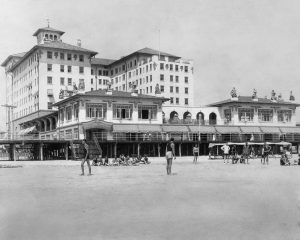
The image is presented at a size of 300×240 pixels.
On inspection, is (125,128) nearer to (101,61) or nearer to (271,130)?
(271,130)

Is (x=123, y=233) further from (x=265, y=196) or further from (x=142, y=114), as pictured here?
(x=142, y=114)

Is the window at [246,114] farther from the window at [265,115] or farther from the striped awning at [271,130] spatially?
the striped awning at [271,130]

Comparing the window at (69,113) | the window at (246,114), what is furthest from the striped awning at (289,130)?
the window at (69,113)

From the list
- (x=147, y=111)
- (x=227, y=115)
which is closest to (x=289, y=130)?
(x=227, y=115)

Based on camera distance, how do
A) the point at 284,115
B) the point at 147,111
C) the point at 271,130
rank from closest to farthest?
the point at 147,111 < the point at 271,130 < the point at 284,115

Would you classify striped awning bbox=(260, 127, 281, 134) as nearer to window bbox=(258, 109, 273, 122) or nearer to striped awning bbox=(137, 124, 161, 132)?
window bbox=(258, 109, 273, 122)
